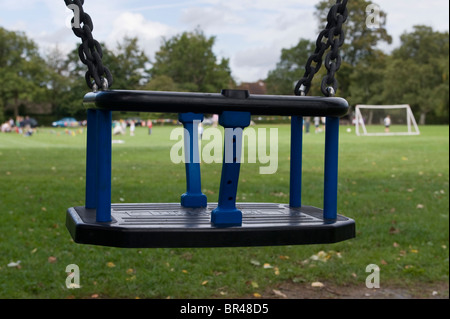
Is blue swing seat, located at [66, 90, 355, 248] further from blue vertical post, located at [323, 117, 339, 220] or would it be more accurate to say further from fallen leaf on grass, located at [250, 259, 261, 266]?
fallen leaf on grass, located at [250, 259, 261, 266]

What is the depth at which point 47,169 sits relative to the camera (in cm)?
1087

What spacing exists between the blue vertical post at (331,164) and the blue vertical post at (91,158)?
798mm

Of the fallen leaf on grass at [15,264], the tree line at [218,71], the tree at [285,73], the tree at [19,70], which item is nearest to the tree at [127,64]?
the tree line at [218,71]

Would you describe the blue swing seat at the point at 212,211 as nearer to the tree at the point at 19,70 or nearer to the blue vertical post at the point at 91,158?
the blue vertical post at the point at 91,158

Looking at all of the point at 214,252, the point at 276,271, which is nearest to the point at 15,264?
the point at 214,252

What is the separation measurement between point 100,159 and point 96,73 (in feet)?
0.85

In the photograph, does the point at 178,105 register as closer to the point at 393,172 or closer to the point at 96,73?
the point at 96,73

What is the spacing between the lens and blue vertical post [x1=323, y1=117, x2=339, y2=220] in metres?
1.78

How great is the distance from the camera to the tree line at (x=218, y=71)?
9.84 meters

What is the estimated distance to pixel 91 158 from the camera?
1.92 m

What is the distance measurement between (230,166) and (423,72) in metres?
47.4

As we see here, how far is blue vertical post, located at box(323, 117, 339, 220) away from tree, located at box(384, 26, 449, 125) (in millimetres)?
39446

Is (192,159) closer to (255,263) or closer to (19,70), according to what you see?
(255,263)
